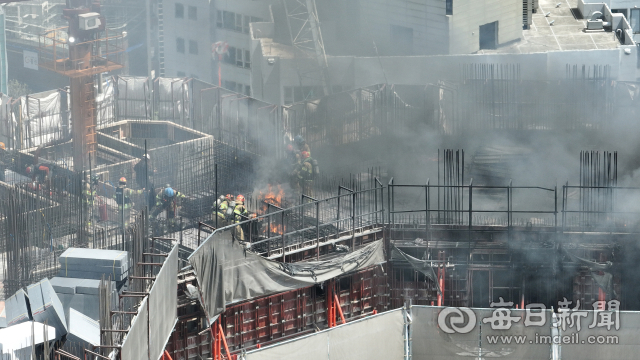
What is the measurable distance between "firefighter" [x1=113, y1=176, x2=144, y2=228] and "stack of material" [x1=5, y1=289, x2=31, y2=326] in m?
9.06

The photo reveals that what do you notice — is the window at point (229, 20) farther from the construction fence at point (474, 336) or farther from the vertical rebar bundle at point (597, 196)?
the construction fence at point (474, 336)

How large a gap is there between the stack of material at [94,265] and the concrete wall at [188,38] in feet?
122

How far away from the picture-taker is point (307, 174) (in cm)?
3200

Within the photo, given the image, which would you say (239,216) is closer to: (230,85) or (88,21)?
(88,21)

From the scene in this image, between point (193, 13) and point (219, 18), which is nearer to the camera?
point (219, 18)

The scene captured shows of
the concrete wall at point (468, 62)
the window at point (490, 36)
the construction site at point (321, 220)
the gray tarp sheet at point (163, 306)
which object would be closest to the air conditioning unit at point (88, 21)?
the construction site at point (321, 220)

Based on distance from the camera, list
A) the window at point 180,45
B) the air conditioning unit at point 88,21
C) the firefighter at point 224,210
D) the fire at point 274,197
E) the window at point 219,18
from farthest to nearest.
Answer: the window at point 180,45 → the window at point 219,18 → the air conditioning unit at point 88,21 → the fire at point 274,197 → the firefighter at point 224,210

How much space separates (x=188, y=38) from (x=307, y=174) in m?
32.5

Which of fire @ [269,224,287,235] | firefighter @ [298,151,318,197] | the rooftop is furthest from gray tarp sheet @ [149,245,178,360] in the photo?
the rooftop

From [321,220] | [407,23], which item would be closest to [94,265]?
[321,220]

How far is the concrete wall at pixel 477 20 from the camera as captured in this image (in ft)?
138

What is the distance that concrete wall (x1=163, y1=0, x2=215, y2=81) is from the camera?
199 feet

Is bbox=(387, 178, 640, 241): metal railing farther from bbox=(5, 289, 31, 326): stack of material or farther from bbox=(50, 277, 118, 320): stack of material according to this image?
bbox=(5, 289, 31, 326): stack of material

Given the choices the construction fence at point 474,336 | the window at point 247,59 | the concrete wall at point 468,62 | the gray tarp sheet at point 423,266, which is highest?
the concrete wall at point 468,62
